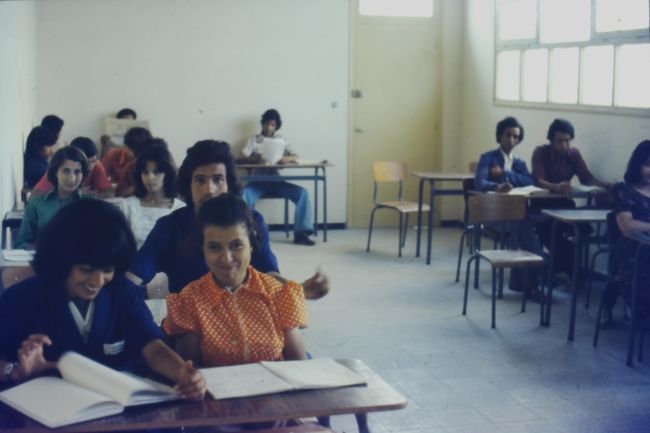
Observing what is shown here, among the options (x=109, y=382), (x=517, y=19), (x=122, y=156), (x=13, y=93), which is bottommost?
(x=109, y=382)

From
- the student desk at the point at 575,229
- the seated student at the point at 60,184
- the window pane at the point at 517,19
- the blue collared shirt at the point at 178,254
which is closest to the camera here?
the blue collared shirt at the point at 178,254

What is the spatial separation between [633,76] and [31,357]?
528 cm

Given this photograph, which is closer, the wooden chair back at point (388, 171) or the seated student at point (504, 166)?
the seated student at point (504, 166)

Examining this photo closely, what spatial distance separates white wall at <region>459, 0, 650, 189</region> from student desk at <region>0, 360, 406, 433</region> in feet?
15.3

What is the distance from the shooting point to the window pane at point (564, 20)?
22.5 feet

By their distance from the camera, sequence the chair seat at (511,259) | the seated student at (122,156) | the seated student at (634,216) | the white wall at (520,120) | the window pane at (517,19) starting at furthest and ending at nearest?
the window pane at (517,19)
the seated student at (122,156)
the white wall at (520,120)
the chair seat at (511,259)
the seated student at (634,216)

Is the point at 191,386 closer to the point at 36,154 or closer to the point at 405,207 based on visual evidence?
the point at 36,154

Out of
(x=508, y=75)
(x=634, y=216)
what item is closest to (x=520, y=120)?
(x=508, y=75)

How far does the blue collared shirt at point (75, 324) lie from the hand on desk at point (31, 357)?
0.12m

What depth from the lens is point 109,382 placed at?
183cm

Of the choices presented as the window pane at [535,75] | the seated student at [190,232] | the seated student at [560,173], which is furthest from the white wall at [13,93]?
the window pane at [535,75]

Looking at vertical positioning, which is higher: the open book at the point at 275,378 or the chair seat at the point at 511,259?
the open book at the point at 275,378

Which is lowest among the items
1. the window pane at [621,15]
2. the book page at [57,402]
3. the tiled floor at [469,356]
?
the tiled floor at [469,356]

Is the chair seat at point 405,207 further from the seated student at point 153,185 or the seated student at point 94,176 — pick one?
the seated student at point 153,185
